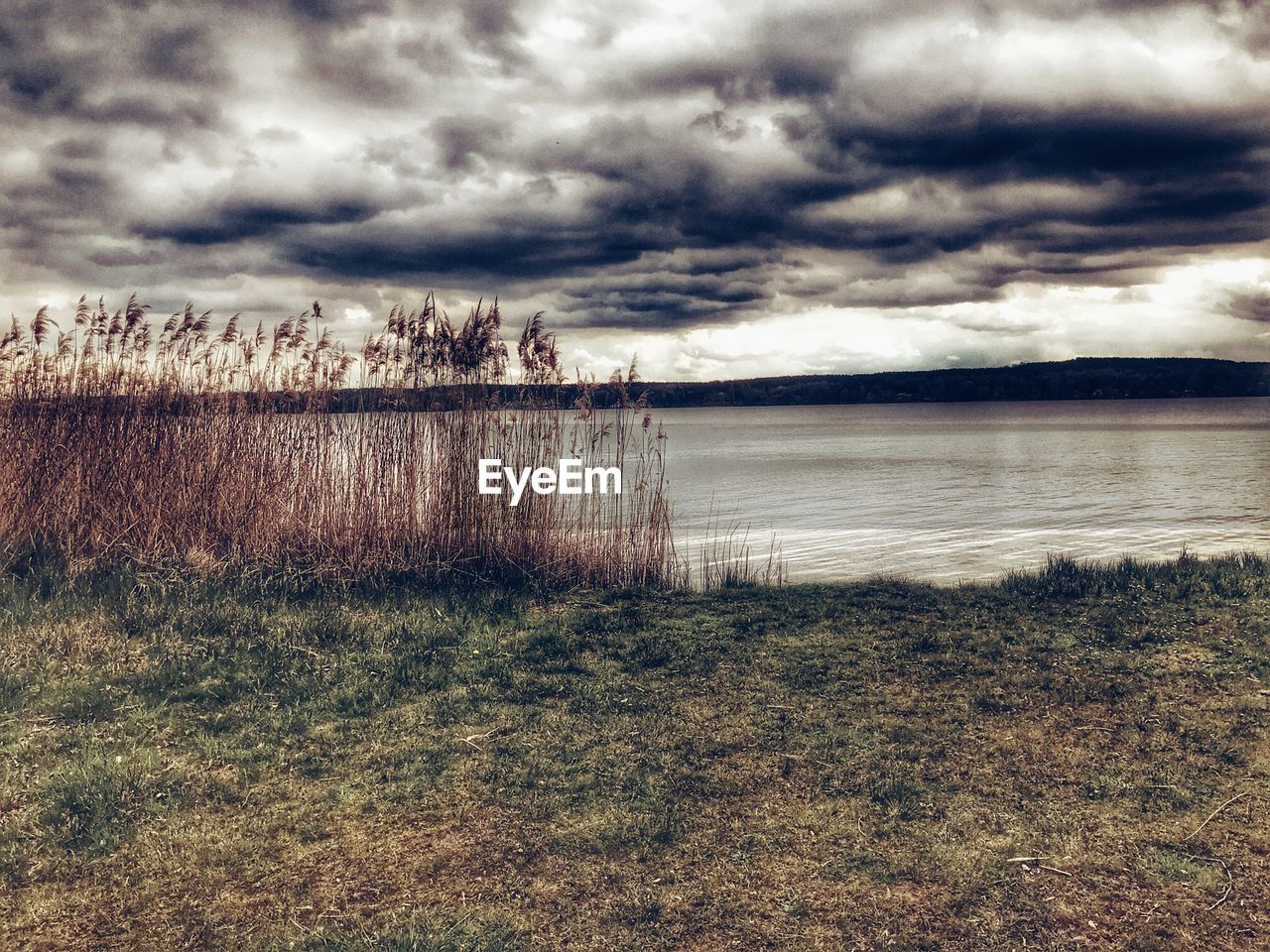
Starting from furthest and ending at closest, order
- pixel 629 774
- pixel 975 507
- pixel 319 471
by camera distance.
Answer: pixel 975 507
pixel 319 471
pixel 629 774

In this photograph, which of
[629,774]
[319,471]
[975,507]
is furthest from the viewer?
[975,507]

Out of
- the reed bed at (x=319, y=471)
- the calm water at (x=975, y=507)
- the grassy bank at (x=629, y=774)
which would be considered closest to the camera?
the grassy bank at (x=629, y=774)

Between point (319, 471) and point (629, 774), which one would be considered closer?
point (629, 774)

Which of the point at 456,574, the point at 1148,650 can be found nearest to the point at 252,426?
the point at 456,574

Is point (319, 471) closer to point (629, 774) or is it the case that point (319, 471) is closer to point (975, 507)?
point (629, 774)

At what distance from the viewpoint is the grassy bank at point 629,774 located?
3.37m

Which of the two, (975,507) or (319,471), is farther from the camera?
(975,507)

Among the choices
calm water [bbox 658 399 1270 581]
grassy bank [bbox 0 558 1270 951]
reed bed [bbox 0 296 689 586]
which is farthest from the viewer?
calm water [bbox 658 399 1270 581]

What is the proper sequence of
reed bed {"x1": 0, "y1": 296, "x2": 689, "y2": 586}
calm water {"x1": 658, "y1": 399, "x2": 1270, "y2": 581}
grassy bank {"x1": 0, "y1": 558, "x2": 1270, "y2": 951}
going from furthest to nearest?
calm water {"x1": 658, "y1": 399, "x2": 1270, "y2": 581}
reed bed {"x1": 0, "y1": 296, "x2": 689, "y2": 586}
grassy bank {"x1": 0, "y1": 558, "x2": 1270, "y2": 951}

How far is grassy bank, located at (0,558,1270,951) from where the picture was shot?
11.0 ft

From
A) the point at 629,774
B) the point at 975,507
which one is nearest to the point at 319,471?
the point at 629,774

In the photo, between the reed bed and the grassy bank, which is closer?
the grassy bank

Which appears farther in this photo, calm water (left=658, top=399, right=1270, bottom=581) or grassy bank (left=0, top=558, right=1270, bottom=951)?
calm water (left=658, top=399, right=1270, bottom=581)

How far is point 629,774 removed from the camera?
4.54 m
